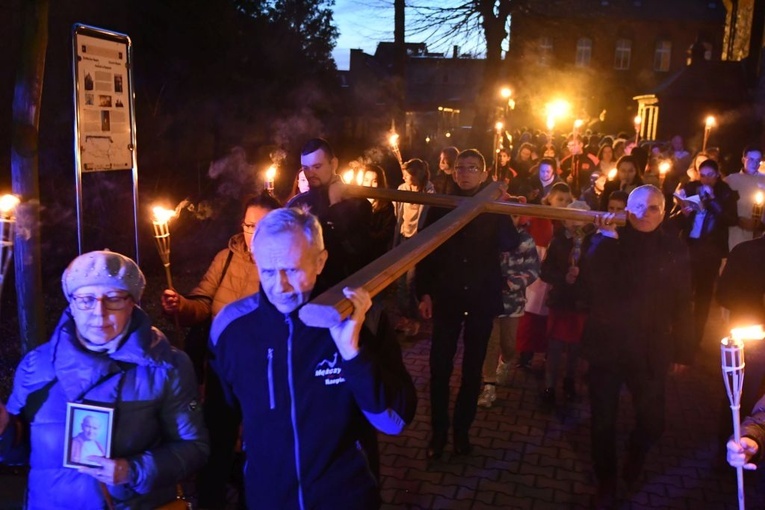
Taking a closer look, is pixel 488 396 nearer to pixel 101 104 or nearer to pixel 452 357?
pixel 452 357

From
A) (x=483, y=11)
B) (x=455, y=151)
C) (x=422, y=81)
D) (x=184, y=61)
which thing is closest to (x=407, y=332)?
(x=455, y=151)

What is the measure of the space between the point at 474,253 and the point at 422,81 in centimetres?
6004

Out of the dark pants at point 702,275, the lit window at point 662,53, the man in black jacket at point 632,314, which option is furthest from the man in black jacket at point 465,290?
the lit window at point 662,53

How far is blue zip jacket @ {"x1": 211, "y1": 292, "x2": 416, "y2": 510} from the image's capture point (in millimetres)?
2602

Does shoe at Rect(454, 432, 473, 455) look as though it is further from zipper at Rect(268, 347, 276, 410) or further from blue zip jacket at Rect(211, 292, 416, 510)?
zipper at Rect(268, 347, 276, 410)

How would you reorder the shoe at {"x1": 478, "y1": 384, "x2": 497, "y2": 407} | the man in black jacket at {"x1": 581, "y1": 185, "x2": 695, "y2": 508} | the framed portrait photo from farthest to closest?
the shoe at {"x1": 478, "y1": 384, "x2": 497, "y2": 407}
the man in black jacket at {"x1": 581, "y1": 185, "x2": 695, "y2": 508}
the framed portrait photo

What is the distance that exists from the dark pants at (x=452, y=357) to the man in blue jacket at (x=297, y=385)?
103 inches

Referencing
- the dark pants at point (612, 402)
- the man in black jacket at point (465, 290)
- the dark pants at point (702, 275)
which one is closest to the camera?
the dark pants at point (612, 402)

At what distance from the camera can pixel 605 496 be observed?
4859mm

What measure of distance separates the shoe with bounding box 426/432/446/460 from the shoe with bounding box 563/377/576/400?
1.83 metres

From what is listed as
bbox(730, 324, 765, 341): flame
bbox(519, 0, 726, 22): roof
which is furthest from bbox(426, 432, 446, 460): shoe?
bbox(519, 0, 726, 22): roof

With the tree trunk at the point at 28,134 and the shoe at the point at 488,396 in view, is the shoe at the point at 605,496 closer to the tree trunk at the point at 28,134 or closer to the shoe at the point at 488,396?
the shoe at the point at 488,396

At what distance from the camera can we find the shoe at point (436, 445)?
214 inches

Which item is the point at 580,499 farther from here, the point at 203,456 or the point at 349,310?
the point at 349,310
